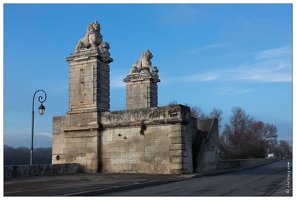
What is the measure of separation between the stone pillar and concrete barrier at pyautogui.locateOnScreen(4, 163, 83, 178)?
3198 millimetres

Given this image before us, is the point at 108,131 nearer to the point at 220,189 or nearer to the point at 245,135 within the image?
the point at 220,189

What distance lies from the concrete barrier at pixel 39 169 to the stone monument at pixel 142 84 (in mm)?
7375

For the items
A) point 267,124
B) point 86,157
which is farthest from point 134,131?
point 267,124

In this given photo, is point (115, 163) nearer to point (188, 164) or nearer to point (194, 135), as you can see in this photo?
point (188, 164)

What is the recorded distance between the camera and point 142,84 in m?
26.3

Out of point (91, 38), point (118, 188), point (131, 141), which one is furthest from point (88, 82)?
point (118, 188)

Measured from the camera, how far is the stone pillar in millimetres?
20359

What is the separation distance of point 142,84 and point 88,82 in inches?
251

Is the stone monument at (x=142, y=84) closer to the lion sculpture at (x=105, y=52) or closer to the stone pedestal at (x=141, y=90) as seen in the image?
the stone pedestal at (x=141, y=90)

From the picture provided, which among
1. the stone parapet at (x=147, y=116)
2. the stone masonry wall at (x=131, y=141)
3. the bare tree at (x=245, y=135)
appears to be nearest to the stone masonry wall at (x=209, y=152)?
the stone masonry wall at (x=131, y=141)

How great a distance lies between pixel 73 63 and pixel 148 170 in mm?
7432

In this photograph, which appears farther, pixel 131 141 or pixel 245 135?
pixel 245 135

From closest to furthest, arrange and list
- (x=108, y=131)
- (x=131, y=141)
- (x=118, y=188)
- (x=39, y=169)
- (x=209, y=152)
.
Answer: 1. (x=118, y=188)
2. (x=39, y=169)
3. (x=131, y=141)
4. (x=108, y=131)
5. (x=209, y=152)

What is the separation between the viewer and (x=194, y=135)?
23.3m
